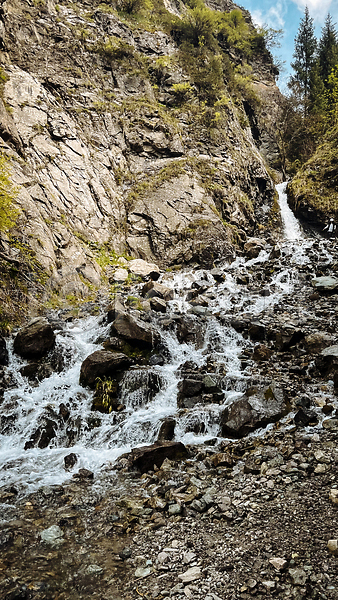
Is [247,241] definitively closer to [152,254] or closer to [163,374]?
[152,254]

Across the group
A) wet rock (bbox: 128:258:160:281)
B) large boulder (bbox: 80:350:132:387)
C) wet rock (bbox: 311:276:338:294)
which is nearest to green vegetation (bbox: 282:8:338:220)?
wet rock (bbox: 311:276:338:294)

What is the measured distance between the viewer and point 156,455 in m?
6.64

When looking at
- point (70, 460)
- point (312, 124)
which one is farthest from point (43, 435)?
point (312, 124)

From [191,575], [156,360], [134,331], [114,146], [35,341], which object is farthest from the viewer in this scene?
[114,146]

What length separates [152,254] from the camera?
2047 cm

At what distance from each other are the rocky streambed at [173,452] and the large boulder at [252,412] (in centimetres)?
3

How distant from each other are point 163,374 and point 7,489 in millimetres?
4878

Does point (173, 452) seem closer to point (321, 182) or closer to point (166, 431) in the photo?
point (166, 431)

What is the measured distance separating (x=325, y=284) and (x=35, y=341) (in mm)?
12590

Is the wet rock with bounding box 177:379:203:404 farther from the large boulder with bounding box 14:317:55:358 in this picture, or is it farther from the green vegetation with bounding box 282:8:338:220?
the green vegetation with bounding box 282:8:338:220

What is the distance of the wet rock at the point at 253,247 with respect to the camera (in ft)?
72.3

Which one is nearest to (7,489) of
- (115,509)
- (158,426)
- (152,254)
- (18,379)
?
(115,509)

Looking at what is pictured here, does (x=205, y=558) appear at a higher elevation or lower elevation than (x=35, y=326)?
lower

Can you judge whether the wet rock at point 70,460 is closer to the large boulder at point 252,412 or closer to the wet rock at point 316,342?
the large boulder at point 252,412
